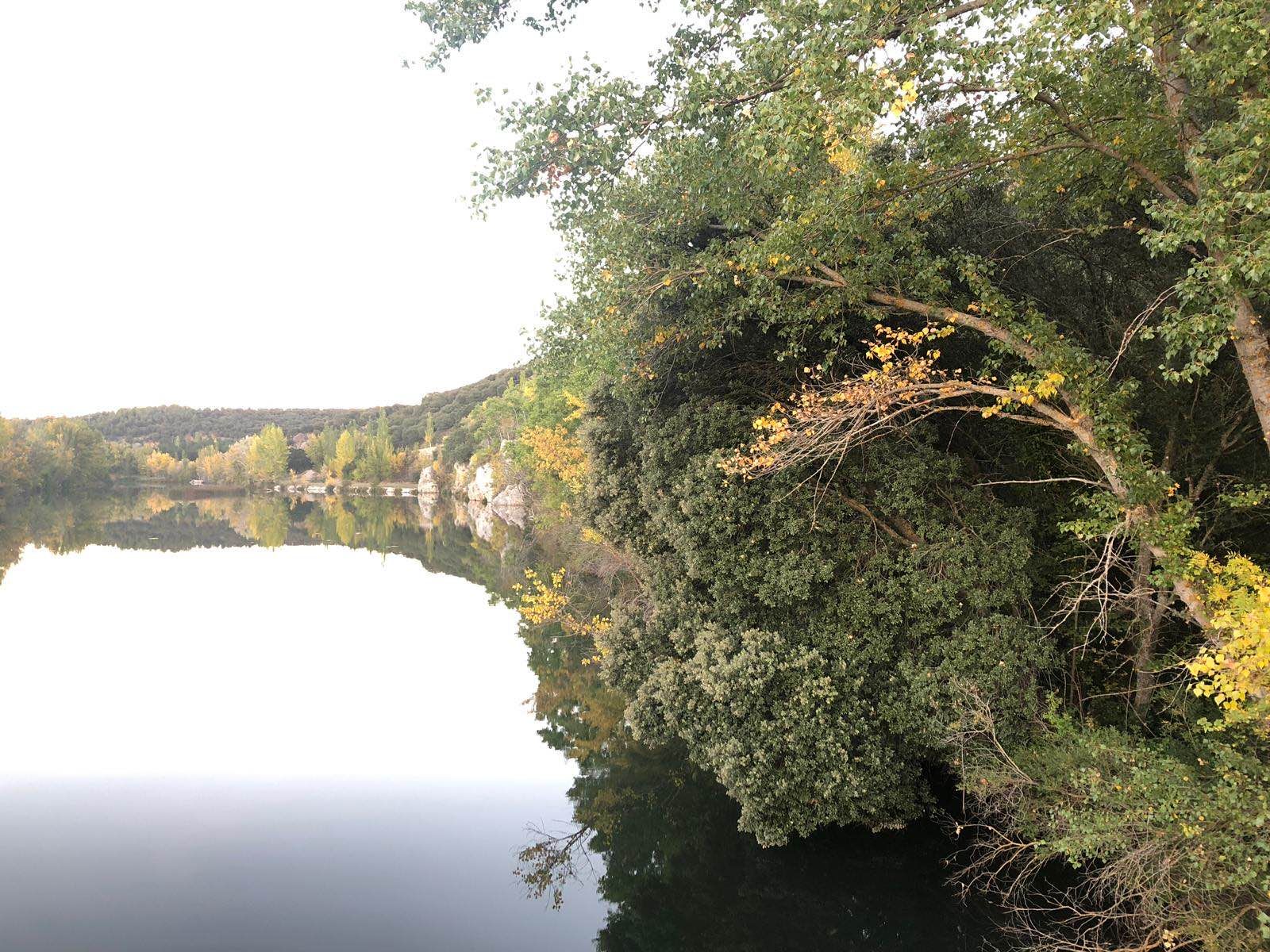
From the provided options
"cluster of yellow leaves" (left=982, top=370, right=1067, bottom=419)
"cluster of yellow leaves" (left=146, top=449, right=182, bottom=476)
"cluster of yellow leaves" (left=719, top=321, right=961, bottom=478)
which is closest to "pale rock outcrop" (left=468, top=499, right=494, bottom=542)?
"cluster of yellow leaves" (left=719, top=321, right=961, bottom=478)

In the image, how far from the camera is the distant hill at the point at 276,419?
5054 inches

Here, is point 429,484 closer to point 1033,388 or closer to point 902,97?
point 1033,388

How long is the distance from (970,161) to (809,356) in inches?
145

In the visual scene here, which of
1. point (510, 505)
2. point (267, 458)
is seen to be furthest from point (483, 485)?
point (267, 458)

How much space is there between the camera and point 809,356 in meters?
11.2

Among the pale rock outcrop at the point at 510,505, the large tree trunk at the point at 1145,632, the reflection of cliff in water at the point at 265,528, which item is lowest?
the reflection of cliff in water at the point at 265,528

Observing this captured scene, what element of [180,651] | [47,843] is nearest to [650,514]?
[47,843]

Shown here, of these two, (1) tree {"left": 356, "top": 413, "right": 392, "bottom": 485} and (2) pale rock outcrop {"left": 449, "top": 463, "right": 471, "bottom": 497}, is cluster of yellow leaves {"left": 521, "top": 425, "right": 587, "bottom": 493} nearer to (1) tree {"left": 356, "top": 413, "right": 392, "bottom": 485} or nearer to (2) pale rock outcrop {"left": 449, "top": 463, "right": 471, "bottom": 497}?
(2) pale rock outcrop {"left": 449, "top": 463, "right": 471, "bottom": 497}

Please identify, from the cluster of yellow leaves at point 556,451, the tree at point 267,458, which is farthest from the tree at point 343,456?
the cluster of yellow leaves at point 556,451

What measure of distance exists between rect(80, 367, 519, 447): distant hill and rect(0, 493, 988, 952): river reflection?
102m

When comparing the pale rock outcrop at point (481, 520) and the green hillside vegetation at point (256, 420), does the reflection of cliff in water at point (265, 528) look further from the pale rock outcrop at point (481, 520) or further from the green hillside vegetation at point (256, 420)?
the green hillside vegetation at point (256, 420)

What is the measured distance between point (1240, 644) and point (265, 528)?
53687mm

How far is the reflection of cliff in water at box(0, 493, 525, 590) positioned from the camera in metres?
37.4

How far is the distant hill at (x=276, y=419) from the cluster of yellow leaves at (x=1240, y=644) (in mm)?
115122
